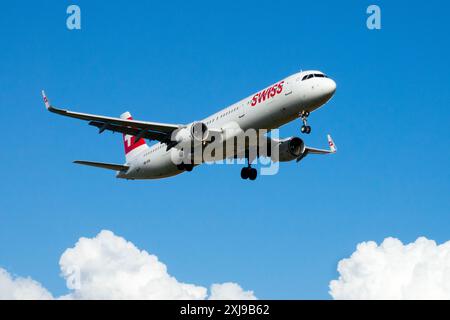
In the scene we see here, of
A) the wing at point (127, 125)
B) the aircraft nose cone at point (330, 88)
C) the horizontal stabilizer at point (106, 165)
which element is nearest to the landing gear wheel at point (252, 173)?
the wing at point (127, 125)

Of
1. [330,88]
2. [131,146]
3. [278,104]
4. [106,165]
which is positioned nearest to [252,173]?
[278,104]

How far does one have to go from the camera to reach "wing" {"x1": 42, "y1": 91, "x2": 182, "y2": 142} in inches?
1797

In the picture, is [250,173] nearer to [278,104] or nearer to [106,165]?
[278,104]

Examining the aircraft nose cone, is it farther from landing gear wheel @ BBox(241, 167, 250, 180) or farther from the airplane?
landing gear wheel @ BBox(241, 167, 250, 180)

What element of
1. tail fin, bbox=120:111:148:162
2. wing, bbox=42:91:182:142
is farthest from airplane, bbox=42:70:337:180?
tail fin, bbox=120:111:148:162

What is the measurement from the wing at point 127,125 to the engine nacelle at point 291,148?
7.72m

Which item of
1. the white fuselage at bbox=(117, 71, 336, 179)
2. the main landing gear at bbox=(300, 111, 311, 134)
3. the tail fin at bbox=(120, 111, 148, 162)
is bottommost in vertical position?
the main landing gear at bbox=(300, 111, 311, 134)

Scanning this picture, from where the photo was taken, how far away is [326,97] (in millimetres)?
43719

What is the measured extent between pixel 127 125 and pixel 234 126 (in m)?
7.18

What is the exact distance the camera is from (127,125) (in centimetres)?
4834

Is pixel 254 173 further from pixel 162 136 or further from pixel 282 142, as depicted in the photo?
pixel 162 136
